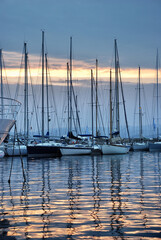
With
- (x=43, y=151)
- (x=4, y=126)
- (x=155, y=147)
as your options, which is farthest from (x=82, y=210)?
(x=155, y=147)

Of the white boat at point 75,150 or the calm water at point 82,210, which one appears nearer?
the calm water at point 82,210

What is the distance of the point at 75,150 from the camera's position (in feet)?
180

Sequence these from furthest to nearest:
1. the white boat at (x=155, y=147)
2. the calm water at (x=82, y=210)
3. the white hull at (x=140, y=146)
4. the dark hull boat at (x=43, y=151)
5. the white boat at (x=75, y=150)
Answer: the white hull at (x=140, y=146)
the white boat at (x=155, y=147)
the white boat at (x=75, y=150)
the dark hull boat at (x=43, y=151)
the calm water at (x=82, y=210)

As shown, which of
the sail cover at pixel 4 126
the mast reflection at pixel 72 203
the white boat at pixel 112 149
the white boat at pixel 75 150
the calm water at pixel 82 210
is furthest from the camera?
the white boat at pixel 112 149

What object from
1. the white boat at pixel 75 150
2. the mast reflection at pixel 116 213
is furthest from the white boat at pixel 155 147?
the mast reflection at pixel 116 213

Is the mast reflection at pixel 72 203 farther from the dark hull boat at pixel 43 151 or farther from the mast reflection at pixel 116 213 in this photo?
the dark hull boat at pixel 43 151

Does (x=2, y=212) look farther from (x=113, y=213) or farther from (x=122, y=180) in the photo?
(x=122, y=180)

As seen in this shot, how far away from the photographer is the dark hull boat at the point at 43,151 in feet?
168

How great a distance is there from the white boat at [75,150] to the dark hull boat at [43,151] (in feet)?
3.05

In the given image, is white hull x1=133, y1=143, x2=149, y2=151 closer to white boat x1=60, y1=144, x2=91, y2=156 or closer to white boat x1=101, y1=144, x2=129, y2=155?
white boat x1=101, y1=144, x2=129, y2=155

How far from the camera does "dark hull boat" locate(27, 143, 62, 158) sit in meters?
51.3

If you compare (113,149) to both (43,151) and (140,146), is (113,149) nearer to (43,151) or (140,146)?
(43,151)

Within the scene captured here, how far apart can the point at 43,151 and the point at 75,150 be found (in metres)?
5.04

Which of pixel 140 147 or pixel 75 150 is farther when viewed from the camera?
pixel 140 147
